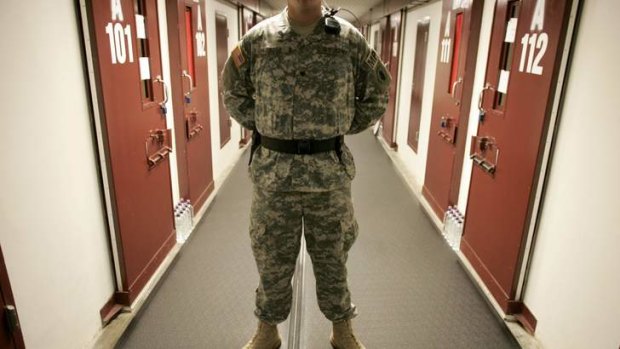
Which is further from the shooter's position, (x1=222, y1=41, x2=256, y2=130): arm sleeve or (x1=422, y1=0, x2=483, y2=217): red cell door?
(x1=422, y1=0, x2=483, y2=217): red cell door

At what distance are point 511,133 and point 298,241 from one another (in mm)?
1334

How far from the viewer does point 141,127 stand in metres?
2.28

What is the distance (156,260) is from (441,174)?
240cm

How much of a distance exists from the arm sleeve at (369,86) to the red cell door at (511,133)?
0.80 meters

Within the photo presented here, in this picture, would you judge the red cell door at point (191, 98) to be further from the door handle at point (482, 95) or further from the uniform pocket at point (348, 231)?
the door handle at point (482, 95)

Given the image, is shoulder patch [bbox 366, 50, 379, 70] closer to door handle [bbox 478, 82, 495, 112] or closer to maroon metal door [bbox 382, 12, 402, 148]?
door handle [bbox 478, 82, 495, 112]

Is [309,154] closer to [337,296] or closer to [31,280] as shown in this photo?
[337,296]

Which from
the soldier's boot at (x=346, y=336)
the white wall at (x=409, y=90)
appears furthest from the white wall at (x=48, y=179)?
the white wall at (x=409, y=90)

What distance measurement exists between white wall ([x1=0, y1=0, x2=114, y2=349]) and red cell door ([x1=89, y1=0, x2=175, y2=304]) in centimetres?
10

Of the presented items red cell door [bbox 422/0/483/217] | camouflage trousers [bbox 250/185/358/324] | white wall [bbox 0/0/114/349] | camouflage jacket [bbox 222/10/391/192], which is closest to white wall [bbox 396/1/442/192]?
red cell door [bbox 422/0/483/217]

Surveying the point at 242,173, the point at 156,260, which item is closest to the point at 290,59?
the point at 156,260

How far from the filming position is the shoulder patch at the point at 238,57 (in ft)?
5.32

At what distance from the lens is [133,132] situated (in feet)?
7.14

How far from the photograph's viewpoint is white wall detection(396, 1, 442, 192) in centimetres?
409
